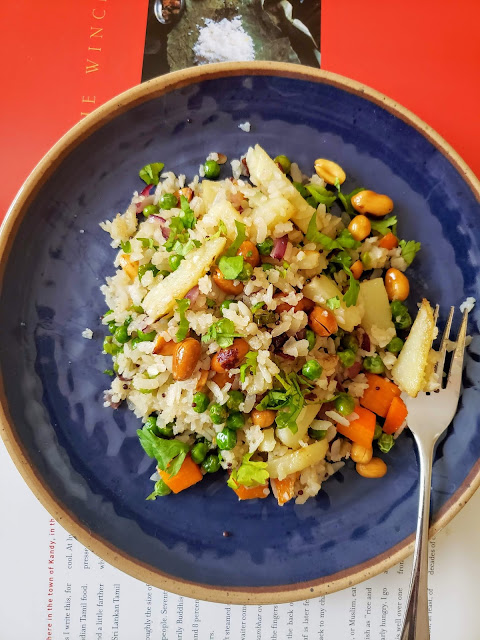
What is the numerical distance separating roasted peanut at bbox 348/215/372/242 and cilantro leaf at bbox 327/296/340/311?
341mm

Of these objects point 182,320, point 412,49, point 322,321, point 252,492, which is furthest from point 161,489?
point 412,49

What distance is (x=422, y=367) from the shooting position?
6.97 feet

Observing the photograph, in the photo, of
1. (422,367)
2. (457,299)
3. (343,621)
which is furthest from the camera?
(343,621)

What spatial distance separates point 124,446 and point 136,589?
0.74 metres

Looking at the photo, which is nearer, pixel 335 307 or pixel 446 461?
pixel 335 307

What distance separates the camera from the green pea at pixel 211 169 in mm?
2256

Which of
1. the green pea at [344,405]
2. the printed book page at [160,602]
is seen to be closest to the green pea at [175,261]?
the green pea at [344,405]

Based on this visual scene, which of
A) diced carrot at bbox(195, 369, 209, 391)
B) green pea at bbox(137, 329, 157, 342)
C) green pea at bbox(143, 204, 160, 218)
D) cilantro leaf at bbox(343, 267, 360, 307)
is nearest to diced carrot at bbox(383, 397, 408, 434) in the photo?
cilantro leaf at bbox(343, 267, 360, 307)

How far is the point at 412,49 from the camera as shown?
2627 mm

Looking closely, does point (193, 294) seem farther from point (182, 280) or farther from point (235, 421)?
point (235, 421)

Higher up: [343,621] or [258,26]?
[258,26]

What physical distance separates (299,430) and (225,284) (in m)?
0.63

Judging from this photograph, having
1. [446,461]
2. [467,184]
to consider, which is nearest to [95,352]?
[446,461]

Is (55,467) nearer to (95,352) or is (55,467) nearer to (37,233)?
(95,352)
